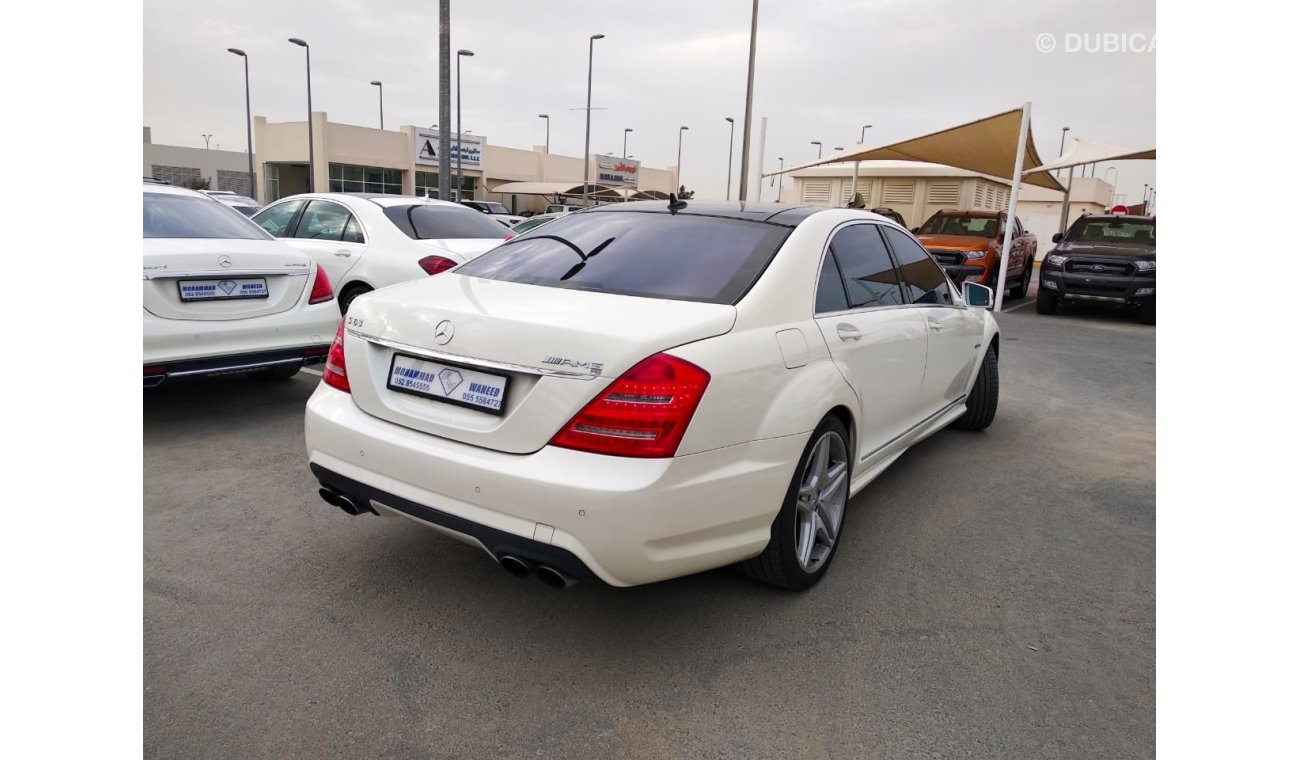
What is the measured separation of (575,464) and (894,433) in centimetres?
204

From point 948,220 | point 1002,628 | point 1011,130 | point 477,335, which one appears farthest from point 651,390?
point 1011,130

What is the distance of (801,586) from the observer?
3191mm

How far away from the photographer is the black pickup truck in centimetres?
1287

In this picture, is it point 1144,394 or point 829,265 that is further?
point 1144,394

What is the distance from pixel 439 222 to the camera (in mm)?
7742

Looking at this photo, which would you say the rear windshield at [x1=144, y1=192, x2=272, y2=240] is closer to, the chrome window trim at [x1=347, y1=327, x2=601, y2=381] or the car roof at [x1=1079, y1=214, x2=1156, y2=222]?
the chrome window trim at [x1=347, y1=327, x2=601, y2=381]

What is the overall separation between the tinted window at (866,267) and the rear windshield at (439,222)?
4605mm

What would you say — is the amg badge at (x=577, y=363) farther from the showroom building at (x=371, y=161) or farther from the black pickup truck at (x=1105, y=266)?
the showroom building at (x=371, y=161)

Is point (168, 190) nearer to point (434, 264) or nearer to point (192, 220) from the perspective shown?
point (192, 220)

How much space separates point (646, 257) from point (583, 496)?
1.20 metres

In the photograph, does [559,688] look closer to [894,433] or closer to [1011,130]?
[894,433]

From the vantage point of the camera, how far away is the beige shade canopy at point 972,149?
53.6 feet

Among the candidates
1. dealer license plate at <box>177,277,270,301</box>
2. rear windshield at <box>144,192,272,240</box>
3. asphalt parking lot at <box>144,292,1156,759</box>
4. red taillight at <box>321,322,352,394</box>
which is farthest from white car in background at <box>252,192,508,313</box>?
red taillight at <box>321,322,352,394</box>

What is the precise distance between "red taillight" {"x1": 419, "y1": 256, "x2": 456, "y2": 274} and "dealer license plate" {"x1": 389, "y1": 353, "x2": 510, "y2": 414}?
4.37 m
